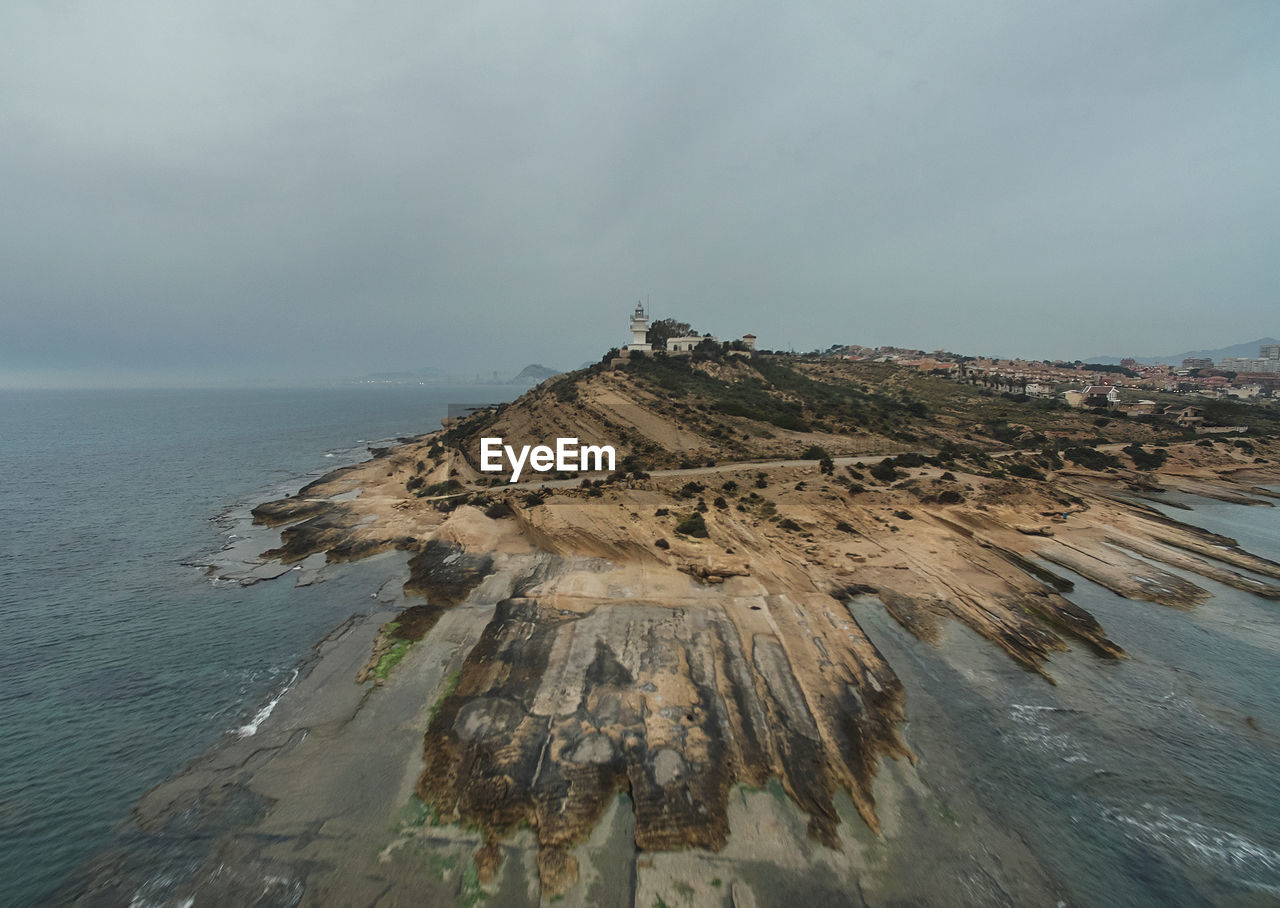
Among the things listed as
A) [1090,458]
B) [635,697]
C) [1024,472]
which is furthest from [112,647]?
[1090,458]

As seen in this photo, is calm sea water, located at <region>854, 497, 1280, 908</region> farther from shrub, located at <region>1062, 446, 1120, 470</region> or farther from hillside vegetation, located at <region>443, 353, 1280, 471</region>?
shrub, located at <region>1062, 446, 1120, 470</region>

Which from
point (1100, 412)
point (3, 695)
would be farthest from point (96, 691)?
point (1100, 412)

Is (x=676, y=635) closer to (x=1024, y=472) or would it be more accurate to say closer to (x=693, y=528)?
(x=693, y=528)

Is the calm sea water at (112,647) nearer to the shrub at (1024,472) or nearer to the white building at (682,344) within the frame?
the shrub at (1024,472)

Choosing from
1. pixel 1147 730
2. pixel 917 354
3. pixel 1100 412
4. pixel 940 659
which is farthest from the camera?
pixel 917 354

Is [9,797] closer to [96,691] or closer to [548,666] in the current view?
[96,691]
